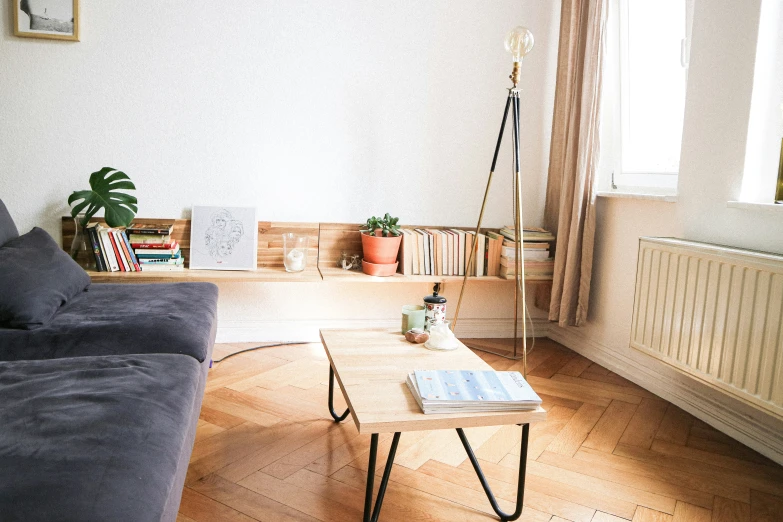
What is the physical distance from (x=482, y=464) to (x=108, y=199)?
2.10m

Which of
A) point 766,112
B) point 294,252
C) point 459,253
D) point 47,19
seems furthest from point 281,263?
point 766,112

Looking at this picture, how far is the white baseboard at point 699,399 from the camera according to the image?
2.12m

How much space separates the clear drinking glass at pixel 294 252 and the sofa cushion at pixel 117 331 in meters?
0.85

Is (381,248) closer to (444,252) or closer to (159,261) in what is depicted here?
(444,252)

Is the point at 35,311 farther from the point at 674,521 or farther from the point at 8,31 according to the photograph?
the point at 674,521

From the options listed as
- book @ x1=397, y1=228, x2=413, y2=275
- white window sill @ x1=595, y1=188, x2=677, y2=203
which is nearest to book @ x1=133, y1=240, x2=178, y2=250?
book @ x1=397, y1=228, x2=413, y2=275

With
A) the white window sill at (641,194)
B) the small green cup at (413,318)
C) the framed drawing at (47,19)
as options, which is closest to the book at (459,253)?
the white window sill at (641,194)

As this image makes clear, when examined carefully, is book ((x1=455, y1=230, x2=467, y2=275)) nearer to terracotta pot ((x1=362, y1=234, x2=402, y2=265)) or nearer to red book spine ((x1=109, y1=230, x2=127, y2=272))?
terracotta pot ((x1=362, y1=234, x2=402, y2=265))

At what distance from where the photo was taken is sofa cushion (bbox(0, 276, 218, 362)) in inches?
72.2

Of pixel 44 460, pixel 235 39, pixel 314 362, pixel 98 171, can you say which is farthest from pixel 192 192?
pixel 44 460

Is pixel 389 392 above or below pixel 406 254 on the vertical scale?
below

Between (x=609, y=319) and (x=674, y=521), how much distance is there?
148cm

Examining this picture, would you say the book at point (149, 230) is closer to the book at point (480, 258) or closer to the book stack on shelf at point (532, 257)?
the book at point (480, 258)

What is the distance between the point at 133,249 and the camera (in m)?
2.87
